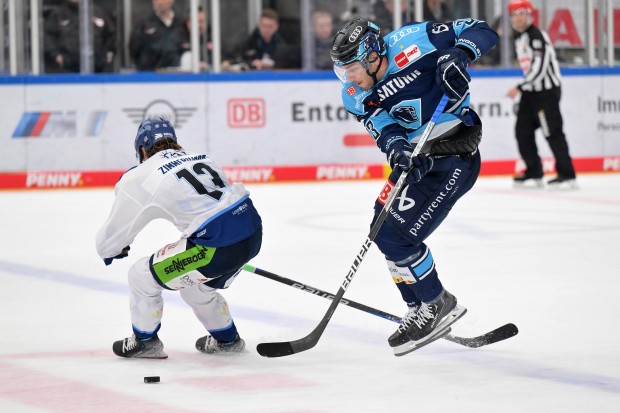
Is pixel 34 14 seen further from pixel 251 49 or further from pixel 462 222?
pixel 462 222

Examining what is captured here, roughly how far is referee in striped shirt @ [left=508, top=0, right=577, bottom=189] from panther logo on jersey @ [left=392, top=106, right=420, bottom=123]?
5.55 metres

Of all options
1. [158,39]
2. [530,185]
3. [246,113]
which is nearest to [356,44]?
[530,185]

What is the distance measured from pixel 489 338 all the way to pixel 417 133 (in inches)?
29.0

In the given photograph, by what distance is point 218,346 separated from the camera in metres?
4.01

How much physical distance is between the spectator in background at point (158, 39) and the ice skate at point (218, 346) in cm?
674

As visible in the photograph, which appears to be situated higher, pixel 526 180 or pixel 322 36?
pixel 322 36

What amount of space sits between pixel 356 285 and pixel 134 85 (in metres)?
5.38

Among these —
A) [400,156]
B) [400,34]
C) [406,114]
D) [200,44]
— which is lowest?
[400,156]

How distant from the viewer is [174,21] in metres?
10.4

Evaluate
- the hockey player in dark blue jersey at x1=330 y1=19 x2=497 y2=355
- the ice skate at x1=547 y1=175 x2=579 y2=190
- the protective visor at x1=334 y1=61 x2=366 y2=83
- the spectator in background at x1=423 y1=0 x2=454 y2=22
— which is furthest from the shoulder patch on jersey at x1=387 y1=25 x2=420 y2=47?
the spectator in background at x1=423 y1=0 x2=454 y2=22

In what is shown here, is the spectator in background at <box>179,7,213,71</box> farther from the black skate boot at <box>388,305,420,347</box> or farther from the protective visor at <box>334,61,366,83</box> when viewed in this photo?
the black skate boot at <box>388,305,420,347</box>

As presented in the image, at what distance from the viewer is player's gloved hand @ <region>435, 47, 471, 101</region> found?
3.79 m

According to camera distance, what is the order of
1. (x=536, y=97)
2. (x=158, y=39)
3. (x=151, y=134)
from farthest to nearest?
(x=158, y=39), (x=536, y=97), (x=151, y=134)

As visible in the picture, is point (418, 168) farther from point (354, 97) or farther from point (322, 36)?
point (322, 36)
